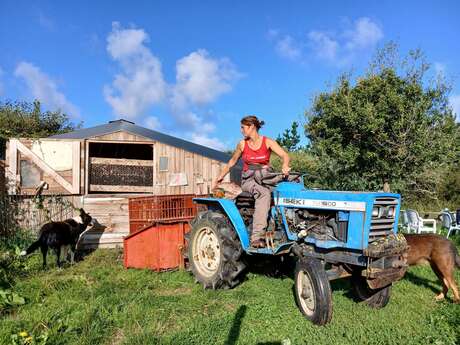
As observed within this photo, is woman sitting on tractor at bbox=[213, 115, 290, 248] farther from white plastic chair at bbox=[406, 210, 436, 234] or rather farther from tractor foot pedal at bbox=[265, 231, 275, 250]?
white plastic chair at bbox=[406, 210, 436, 234]

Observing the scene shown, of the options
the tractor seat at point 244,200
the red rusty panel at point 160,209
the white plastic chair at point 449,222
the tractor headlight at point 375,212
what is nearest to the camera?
the tractor headlight at point 375,212

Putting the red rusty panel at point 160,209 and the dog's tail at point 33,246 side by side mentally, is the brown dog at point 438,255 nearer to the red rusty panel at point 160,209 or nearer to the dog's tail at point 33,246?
the red rusty panel at point 160,209

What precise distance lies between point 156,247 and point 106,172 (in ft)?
13.3

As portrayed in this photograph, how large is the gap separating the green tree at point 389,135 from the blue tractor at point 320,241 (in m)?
7.09

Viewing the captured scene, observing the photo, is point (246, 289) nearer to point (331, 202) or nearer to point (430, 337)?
point (331, 202)

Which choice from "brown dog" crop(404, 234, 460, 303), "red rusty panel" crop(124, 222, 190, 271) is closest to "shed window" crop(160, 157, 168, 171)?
"red rusty panel" crop(124, 222, 190, 271)

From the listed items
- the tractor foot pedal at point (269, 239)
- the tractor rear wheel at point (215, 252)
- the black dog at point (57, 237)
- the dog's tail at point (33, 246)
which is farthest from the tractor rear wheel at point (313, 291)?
the dog's tail at point (33, 246)

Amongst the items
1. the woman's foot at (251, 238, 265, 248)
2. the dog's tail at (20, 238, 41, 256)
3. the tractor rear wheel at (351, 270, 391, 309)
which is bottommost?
the dog's tail at (20, 238, 41, 256)

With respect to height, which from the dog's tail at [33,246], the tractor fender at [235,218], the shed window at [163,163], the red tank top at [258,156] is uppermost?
the red tank top at [258,156]

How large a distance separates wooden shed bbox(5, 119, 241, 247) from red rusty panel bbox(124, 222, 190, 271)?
280 centimetres

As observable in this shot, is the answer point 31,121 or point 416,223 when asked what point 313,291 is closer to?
point 416,223

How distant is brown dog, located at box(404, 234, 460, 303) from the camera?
4.86 metres

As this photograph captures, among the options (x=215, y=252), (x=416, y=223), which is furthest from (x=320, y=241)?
(x=416, y=223)

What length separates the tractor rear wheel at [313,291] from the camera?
3.74 m
